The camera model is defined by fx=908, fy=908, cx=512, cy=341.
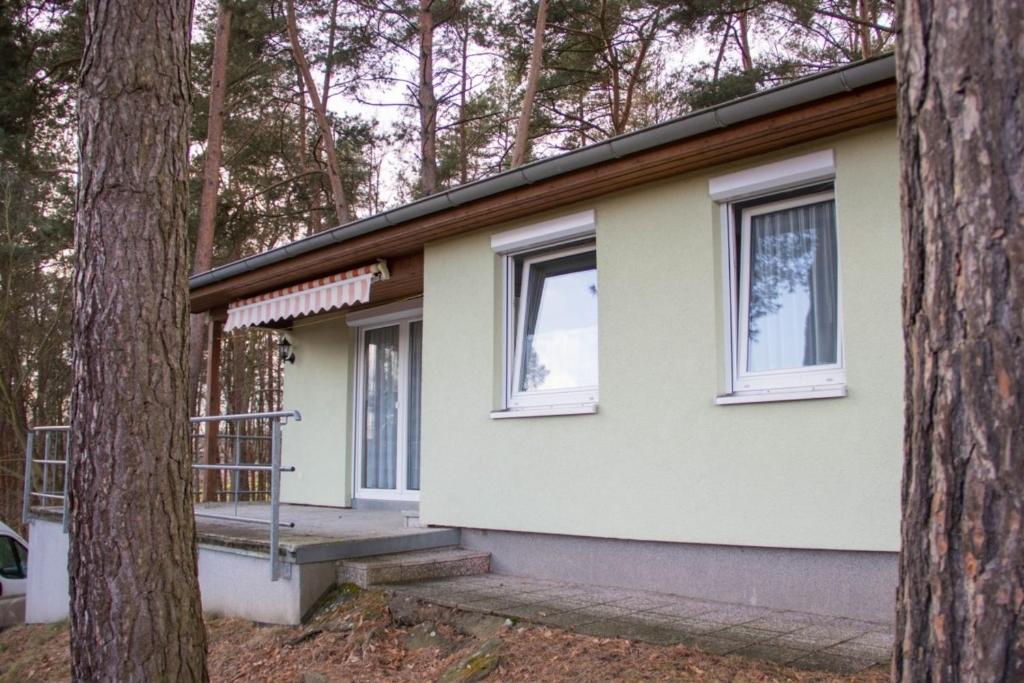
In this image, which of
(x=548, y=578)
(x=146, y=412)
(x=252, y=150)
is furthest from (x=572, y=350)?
(x=252, y=150)

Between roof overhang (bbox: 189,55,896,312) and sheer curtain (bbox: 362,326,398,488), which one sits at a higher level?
roof overhang (bbox: 189,55,896,312)

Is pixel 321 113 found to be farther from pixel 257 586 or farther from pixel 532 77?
pixel 257 586

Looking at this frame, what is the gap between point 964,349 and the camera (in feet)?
7.27

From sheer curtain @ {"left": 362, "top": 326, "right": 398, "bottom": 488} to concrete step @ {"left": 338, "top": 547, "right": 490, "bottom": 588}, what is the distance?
3321 mm

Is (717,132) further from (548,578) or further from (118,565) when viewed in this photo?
(118,565)

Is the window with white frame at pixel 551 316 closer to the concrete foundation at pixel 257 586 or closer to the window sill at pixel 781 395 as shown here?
the window sill at pixel 781 395

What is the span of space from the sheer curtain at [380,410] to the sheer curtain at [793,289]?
5.65m

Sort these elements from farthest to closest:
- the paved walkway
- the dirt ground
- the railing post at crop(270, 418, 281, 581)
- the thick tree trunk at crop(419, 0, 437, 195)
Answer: the thick tree trunk at crop(419, 0, 437, 195), the railing post at crop(270, 418, 281, 581), the paved walkway, the dirt ground

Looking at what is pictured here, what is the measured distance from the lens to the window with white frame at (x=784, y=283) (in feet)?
20.3

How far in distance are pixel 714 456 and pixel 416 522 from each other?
3.34 m

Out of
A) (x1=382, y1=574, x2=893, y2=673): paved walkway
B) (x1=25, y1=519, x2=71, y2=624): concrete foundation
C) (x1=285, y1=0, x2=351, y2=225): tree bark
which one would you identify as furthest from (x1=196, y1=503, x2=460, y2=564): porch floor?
(x1=285, y1=0, x2=351, y2=225): tree bark

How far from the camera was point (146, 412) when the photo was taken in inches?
167

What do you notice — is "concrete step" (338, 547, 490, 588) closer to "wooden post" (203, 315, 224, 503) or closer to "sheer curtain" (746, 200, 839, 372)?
"sheer curtain" (746, 200, 839, 372)

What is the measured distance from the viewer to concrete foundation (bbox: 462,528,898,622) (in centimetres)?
577
